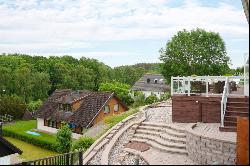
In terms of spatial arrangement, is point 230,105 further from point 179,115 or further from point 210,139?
point 210,139

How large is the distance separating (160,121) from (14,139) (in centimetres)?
2538

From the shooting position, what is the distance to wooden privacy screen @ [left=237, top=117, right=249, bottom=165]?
11.7 metres

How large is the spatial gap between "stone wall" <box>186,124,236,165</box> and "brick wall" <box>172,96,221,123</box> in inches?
188

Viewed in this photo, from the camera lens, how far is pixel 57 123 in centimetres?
4356

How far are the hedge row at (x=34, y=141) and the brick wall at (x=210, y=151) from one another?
1990 centimetres

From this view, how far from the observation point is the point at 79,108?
4228 centimetres

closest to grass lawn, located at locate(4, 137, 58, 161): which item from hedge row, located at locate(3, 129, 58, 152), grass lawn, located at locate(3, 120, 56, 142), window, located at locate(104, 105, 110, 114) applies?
hedge row, located at locate(3, 129, 58, 152)

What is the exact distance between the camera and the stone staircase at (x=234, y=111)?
1703 cm

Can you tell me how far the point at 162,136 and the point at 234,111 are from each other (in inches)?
141

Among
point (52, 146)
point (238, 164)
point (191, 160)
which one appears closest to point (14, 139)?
point (52, 146)

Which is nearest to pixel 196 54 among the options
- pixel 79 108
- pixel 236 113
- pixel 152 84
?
pixel 79 108

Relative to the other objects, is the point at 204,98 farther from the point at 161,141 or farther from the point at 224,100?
the point at 161,141

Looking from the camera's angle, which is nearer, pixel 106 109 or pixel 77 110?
pixel 77 110

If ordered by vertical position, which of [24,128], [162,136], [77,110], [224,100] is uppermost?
[224,100]
